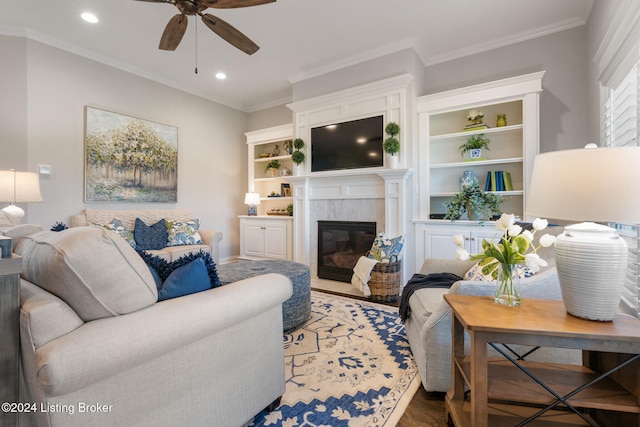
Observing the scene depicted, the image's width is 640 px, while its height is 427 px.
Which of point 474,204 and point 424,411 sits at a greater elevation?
point 474,204

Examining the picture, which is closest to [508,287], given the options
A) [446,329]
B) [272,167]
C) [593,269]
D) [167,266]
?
[593,269]

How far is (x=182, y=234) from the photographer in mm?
4207

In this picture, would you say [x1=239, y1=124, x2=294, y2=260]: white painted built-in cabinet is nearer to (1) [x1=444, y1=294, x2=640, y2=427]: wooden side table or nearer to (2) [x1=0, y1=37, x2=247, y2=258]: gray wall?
(2) [x1=0, y1=37, x2=247, y2=258]: gray wall

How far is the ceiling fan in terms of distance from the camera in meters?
2.20

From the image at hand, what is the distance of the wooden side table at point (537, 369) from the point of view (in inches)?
39.5

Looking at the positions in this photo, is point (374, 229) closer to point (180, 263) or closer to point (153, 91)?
point (180, 263)

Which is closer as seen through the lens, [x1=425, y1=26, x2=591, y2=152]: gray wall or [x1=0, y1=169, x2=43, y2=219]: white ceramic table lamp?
[x1=0, y1=169, x2=43, y2=219]: white ceramic table lamp

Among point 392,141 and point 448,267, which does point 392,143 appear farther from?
point 448,267

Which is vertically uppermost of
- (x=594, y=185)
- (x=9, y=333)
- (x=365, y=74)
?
(x=365, y=74)

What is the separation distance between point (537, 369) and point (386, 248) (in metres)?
2.24

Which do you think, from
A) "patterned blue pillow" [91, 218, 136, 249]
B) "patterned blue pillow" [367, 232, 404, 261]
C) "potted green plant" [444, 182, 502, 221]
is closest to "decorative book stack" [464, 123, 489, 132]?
"potted green plant" [444, 182, 502, 221]

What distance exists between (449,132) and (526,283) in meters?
2.94

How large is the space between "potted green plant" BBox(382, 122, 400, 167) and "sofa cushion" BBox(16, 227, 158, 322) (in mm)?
3139

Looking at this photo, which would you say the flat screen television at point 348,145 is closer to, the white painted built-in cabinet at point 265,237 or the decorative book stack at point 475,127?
the decorative book stack at point 475,127
